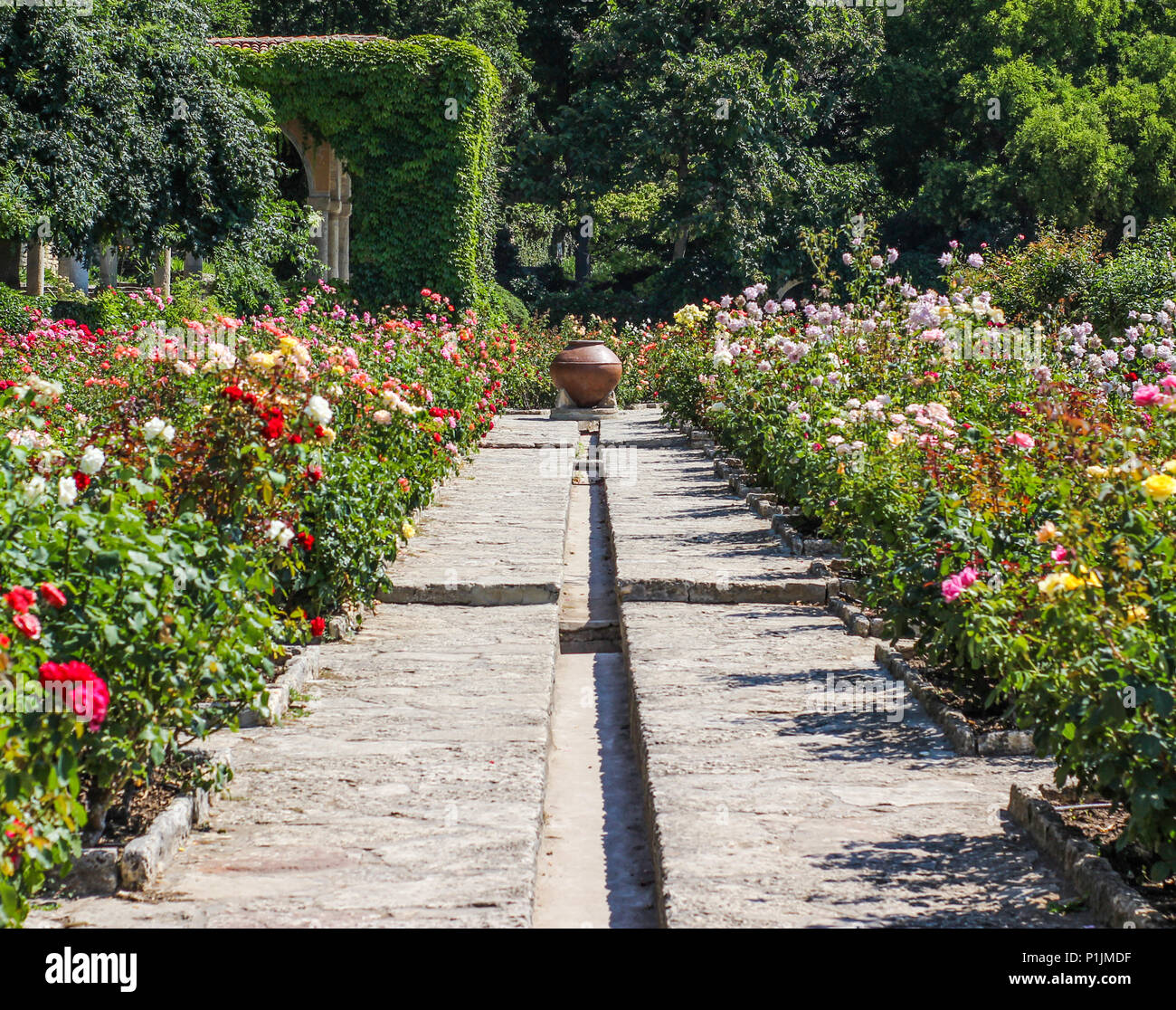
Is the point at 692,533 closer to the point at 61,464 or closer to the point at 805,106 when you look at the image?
the point at 61,464

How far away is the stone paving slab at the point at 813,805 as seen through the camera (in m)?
2.69

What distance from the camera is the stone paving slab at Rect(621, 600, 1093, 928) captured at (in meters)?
2.69

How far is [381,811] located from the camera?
10.6 ft

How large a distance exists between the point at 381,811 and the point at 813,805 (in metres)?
1.11

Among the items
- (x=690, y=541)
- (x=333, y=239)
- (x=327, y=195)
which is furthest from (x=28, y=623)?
(x=333, y=239)

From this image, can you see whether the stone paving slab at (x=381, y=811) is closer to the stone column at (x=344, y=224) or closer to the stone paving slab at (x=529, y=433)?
the stone paving slab at (x=529, y=433)

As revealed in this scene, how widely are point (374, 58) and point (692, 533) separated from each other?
48.4 ft

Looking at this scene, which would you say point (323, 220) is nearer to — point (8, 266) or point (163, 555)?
point (8, 266)

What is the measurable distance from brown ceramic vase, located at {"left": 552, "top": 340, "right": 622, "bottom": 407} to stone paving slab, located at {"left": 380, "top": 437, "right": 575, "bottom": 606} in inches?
203

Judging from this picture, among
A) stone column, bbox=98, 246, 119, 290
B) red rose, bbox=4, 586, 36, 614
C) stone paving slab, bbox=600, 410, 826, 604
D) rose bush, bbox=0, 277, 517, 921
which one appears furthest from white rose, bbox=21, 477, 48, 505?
stone column, bbox=98, 246, 119, 290

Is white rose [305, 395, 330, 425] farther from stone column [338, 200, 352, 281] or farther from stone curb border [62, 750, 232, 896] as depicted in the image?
stone column [338, 200, 352, 281]
